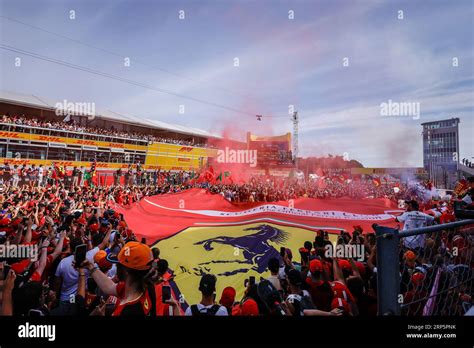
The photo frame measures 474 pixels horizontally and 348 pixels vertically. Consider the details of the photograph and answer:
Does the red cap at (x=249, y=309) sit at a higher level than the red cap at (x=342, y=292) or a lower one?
lower

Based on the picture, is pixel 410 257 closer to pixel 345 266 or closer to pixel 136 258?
pixel 345 266

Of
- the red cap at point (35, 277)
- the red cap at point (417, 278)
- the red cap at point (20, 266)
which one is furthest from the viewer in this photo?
the red cap at point (20, 266)

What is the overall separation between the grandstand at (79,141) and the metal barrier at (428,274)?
104 feet

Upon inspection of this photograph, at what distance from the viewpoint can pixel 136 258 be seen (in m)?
2.21

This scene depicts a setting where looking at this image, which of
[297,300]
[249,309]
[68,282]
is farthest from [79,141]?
[297,300]

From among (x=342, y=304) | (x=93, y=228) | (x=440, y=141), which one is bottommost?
(x=342, y=304)

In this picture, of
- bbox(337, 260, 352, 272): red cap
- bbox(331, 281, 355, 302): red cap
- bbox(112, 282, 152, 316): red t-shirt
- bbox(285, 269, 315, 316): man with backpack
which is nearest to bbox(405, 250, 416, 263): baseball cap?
bbox(337, 260, 352, 272): red cap

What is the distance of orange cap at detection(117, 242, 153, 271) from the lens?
2.20 m

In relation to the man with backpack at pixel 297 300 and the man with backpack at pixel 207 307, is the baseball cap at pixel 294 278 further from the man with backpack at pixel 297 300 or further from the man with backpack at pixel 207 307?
the man with backpack at pixel 207 307


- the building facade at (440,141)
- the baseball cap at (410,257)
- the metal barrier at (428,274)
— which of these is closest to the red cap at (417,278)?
the metal barrier at (428,274)

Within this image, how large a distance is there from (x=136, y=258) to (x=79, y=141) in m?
33.0

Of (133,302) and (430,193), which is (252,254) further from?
(430,193)

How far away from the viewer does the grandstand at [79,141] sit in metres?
26.6

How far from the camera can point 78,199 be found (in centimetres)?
1275
